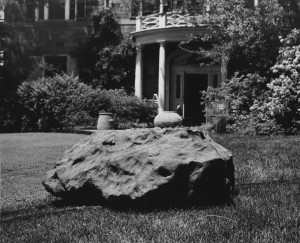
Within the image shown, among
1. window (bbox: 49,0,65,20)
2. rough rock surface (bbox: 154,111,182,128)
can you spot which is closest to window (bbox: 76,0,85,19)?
window (bbox: 49,0,65,20)

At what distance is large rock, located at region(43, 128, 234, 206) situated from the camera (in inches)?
179

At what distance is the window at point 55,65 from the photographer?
24094 millimetres

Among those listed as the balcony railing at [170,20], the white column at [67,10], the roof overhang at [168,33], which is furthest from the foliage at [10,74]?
the balcony railing at [170,20]

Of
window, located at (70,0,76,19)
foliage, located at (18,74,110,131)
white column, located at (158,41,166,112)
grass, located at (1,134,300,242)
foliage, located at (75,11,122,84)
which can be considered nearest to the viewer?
grass, located at (1,134,300,242)

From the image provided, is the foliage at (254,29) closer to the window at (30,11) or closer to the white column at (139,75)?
the white column at (139,75)

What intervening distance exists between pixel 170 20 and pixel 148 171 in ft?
56.7

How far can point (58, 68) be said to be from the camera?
79.8 ft

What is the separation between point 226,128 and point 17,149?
22.2 feet

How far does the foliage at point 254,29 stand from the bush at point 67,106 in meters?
4.30

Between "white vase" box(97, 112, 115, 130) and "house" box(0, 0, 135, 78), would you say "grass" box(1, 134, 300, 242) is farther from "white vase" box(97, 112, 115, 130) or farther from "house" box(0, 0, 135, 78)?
"house" box(0, 0, 135, 78)

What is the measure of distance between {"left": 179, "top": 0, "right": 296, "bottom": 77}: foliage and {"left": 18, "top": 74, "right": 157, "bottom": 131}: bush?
4295 mm

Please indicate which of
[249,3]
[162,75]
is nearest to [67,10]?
[162,75]

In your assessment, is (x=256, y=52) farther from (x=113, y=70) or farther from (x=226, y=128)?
(x=113, y=70)

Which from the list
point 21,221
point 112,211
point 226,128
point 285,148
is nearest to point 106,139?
point 112,211
